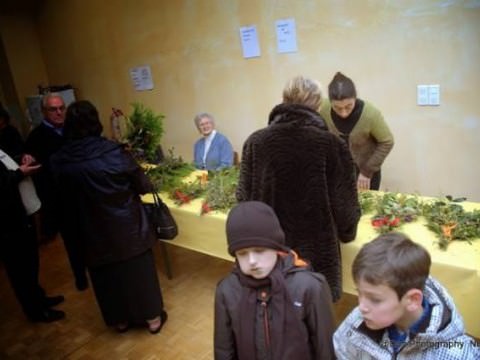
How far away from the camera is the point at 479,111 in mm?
3090

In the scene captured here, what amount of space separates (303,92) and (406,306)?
1087 mm

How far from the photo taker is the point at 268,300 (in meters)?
1.48

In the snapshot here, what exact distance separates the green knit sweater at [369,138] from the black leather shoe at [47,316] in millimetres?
2474

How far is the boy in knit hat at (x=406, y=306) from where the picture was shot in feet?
3.66

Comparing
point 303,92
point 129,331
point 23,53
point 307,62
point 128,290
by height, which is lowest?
point 129,331

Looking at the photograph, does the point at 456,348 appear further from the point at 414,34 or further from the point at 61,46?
the point at 61,46

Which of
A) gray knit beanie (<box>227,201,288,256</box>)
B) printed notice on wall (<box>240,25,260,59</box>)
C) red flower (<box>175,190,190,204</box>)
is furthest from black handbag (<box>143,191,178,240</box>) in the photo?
printed notice on wall (<box>240,25,260,59</box>)

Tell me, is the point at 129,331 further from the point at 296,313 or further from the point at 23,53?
the point at 23,53

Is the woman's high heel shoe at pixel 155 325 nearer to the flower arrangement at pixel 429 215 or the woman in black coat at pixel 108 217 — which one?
the woman in black coat at pixel 108 217

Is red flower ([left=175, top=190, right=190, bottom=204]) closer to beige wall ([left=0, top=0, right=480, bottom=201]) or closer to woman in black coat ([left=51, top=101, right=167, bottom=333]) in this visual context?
woman in black coat ([left=51, top=101, right=167, bottom=333])

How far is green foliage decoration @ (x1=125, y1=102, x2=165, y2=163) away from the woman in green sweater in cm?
120

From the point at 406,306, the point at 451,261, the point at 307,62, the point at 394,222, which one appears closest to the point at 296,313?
the point at 406,306

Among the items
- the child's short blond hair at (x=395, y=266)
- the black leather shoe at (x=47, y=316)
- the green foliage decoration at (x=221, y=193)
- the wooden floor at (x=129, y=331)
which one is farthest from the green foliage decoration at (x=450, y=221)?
the black leather shoe at (x=47, y=316)

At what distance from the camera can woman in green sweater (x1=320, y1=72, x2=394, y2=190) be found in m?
2.71
